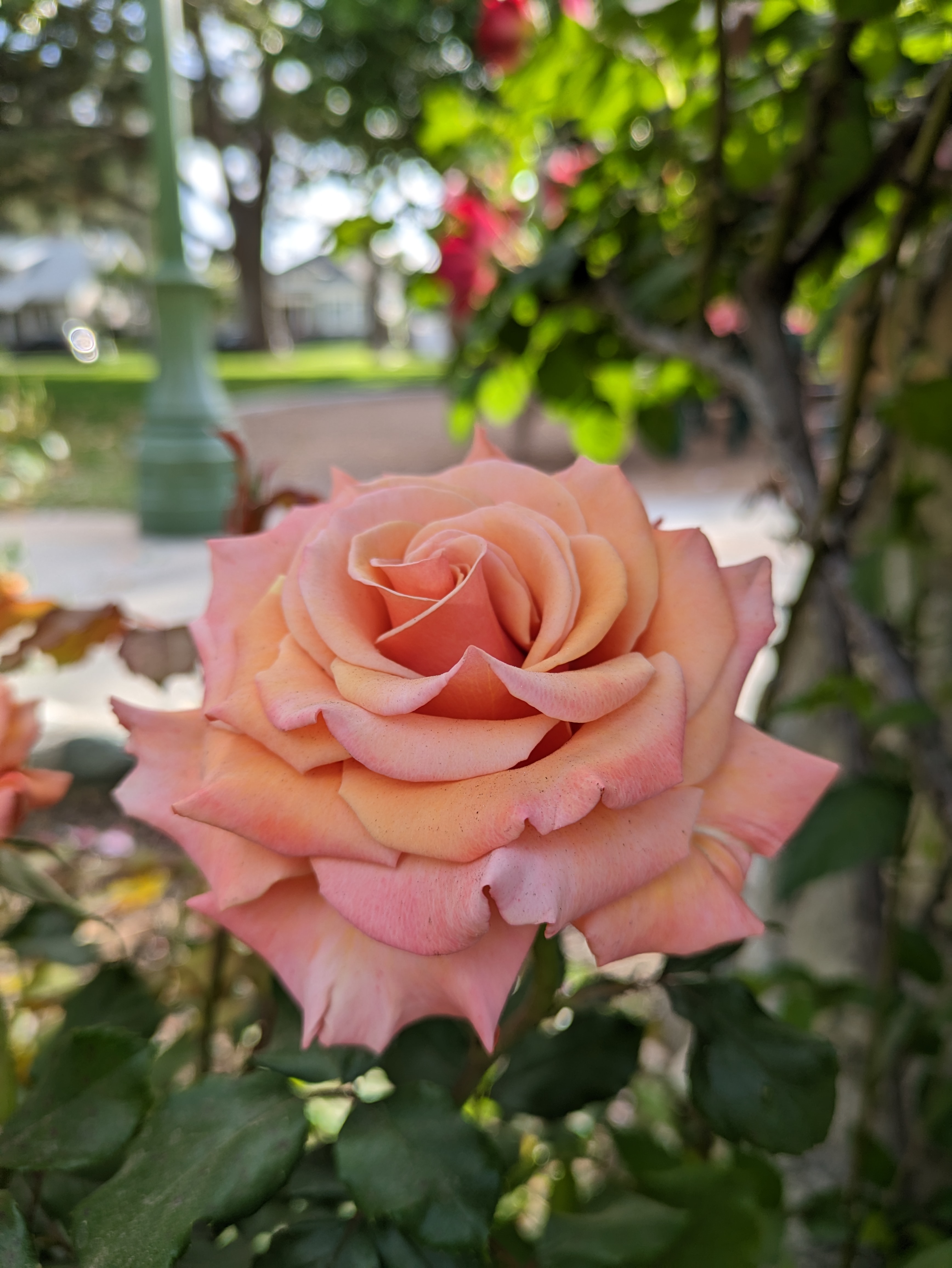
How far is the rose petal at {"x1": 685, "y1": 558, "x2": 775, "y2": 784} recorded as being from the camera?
0.85ft

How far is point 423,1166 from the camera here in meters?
0.27

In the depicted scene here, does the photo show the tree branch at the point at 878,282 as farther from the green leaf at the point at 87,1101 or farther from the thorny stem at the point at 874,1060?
the green leaf at the point at 87,1101

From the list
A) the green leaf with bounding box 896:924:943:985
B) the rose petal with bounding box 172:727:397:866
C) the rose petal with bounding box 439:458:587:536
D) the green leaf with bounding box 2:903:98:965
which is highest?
the rose petal with bounding box 439:458:587:536

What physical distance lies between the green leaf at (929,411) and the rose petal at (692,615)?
0.92ft

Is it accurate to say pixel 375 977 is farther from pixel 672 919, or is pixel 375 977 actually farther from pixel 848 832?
pixel 848 832

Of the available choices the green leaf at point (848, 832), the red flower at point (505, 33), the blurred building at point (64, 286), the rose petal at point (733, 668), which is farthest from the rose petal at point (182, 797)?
the red flower at point (505, 33)

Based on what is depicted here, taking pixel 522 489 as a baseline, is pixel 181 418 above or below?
below

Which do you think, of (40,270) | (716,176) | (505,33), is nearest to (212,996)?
(716,176)

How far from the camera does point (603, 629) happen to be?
0.26 metres

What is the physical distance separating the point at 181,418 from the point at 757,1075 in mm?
3950

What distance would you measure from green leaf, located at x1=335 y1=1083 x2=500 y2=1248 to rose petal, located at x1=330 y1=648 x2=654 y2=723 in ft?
0.43

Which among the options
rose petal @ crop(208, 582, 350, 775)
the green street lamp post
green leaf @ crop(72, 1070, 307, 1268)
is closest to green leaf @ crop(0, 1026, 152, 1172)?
green leaf @ crop(72, 1070, 307, 1268)

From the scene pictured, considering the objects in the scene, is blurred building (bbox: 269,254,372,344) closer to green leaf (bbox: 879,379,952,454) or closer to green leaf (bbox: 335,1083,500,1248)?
green leaf (bbox: 879,379,952,454)

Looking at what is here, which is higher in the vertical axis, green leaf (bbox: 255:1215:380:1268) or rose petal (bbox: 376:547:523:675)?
rose petal (bbox: 376:547:523:675)
